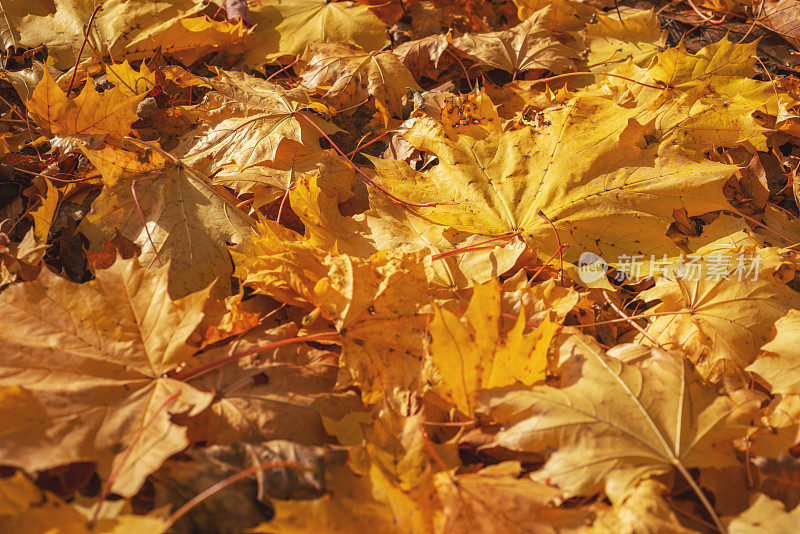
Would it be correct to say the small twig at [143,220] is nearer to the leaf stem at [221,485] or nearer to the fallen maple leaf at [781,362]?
the leaf stem at [221,485]

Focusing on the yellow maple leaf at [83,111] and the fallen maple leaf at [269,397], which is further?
the yellow maple leaf at [83,111]

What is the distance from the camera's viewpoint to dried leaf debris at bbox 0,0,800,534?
909 mm

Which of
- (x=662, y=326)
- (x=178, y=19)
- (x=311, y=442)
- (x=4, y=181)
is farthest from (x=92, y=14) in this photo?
(x=662, y=326)

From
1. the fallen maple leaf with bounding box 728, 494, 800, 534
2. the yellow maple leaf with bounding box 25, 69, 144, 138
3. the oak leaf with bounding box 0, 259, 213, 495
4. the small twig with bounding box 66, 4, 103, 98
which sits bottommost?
the fallen maple leaf with bounding box 728, 494, 800, 534

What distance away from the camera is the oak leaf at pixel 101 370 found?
0.88 meters

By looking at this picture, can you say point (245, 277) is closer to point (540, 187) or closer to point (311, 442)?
point (311, 442)

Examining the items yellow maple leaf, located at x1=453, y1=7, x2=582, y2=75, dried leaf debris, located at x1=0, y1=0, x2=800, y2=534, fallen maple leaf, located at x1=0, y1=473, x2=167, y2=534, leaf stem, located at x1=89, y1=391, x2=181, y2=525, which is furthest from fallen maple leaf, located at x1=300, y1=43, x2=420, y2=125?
fallen maple leaf, located at x1=0, y1=473, x2=167, y2=534

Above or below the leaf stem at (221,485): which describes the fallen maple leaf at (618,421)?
below

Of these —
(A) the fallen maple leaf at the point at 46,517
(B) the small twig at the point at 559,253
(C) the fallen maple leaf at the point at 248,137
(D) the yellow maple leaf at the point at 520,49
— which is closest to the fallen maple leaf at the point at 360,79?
(C) the fallen maple leaf at the point at 248,137

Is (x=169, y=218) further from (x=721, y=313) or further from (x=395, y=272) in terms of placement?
(x=721, y=313)

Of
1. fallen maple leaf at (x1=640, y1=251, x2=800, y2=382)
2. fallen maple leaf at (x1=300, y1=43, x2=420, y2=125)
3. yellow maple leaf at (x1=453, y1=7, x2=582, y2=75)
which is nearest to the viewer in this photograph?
fallen maple leaf at (x1=640, y1=251, x2=800, y2=382)

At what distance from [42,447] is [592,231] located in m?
1.31

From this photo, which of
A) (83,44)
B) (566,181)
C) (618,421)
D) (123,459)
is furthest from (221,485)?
(83,44)

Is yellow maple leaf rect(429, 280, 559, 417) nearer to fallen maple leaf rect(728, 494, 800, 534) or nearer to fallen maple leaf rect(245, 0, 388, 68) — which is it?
fallen maple leaf rect(728, 494, 800, 534)
